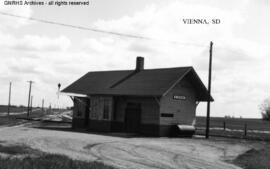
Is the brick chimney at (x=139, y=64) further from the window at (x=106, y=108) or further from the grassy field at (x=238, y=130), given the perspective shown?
the grassy field at (x=238, y=130)

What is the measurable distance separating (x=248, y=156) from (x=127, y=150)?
5.79 metres

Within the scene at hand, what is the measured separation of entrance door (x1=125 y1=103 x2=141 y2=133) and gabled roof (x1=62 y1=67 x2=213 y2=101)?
1.27 meters

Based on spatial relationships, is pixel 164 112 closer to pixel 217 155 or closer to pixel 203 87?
pixel 203 87

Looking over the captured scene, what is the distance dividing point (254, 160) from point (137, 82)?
17.1 m

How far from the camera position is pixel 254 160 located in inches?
678

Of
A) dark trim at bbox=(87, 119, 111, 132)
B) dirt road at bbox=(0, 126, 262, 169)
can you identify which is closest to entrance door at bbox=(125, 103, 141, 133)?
dark trim at bbox=(87, 119, 111, 132)

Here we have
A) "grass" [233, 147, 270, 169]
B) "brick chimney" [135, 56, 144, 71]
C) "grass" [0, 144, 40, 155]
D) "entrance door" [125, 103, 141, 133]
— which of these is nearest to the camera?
"grass" [233, 147, 270, 169]

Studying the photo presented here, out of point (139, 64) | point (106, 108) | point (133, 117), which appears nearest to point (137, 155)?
point (133, 117)

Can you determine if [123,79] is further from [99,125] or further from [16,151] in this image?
[16,151]

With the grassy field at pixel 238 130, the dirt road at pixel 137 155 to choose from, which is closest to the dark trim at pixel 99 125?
the grassy field at pixel 238 130

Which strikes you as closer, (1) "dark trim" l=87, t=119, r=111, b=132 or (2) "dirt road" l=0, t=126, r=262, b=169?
(2) "dirt road" l=0, t=126, r=262, b=169

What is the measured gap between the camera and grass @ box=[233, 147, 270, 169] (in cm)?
1566

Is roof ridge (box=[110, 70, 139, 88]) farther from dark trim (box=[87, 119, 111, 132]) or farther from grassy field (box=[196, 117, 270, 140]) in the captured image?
grassy field (box=[196, 117, 270, 140])

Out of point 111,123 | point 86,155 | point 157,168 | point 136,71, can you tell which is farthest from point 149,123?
point 157,168
